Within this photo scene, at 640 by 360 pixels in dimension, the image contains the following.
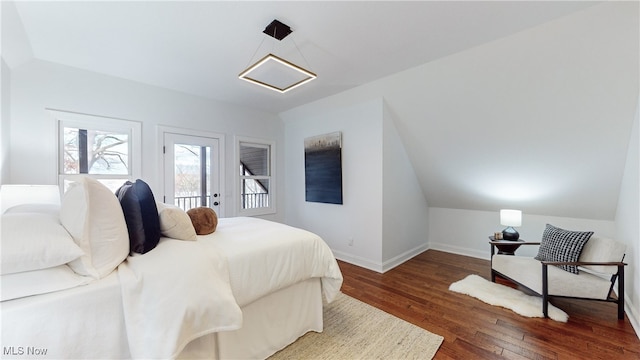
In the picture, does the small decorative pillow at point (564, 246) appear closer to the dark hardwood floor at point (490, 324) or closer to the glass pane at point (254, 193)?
the dark hardwood floor at point (490, 324)

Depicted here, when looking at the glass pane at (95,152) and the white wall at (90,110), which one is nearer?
the white wall at (90,110)

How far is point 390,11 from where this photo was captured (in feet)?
6.19

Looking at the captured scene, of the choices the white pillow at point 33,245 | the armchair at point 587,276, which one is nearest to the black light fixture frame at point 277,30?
the white pillow at point 33,245

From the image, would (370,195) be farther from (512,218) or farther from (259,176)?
(259,176)

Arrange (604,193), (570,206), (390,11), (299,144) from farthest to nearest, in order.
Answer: (299,144) < (570,206) < (604,193) < (390,11)

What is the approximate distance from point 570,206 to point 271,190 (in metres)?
4.47

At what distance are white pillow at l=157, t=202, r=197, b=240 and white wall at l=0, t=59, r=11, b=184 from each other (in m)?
2.07

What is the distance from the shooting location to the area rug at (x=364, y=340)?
1770 millimetres

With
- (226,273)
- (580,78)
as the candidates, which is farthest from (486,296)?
(226,273)

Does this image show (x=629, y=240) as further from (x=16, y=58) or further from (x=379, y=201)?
(x=16, y=58)

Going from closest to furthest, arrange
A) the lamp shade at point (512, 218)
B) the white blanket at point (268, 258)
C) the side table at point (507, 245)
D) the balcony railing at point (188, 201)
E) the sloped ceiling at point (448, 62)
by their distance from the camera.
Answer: the white blanket at point (268, 258)
the sloped ceiling at point (448, 62)
the side table at point (507, 245)
the lamp shade at point (512, 218)
the balcony railing at point (188, 201)

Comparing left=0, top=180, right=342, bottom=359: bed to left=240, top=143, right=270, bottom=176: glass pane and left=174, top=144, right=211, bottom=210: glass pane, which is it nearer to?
left=174, top=144, right=211, bottom=210: glass pane

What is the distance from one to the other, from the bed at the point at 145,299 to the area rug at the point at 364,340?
305 millimetres

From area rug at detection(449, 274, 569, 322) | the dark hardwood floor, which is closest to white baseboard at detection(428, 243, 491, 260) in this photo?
the dark hardwood floor
